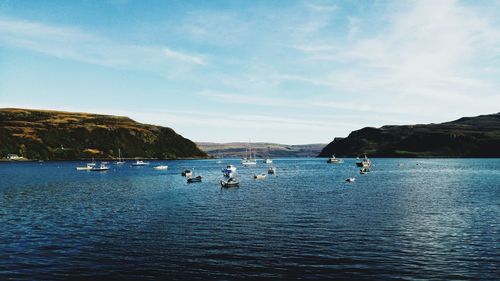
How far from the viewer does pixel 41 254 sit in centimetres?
4119

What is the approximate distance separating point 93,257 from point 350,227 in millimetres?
30390

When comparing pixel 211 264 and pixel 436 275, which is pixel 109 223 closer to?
pixel 211 264

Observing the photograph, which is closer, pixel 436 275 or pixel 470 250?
pixel 436 275

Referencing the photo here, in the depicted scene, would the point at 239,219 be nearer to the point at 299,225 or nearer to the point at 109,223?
the point at 299,225

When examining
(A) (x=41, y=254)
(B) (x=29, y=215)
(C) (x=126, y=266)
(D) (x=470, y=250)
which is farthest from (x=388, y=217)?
(B) (x=29, y=215)

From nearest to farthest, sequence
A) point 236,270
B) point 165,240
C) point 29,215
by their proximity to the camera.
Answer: point 236,270, point 165,240, point 29,215

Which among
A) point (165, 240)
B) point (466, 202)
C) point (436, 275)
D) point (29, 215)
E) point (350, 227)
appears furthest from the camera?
point (466, 202)

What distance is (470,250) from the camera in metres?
41.2

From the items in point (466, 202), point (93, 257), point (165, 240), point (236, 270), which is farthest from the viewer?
point (466, 202)

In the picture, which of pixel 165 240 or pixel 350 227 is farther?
pixel 350 227

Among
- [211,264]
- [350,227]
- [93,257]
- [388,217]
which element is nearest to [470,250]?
[350,227]

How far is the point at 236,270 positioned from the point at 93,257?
14.2 m

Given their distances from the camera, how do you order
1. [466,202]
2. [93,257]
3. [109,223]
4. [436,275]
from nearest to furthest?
[436,275] < [93,257] < [109,223] < [466,202]

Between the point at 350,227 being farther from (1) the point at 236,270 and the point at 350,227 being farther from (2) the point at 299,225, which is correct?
(1) the point at 236,270
